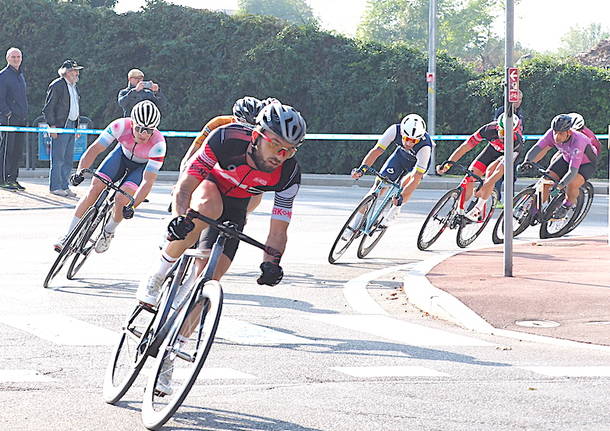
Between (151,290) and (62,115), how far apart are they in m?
15.7

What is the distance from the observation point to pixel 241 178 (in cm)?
712

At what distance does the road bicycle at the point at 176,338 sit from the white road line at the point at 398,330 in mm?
2767

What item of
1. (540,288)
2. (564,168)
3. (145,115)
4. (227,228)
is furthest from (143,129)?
(564,168)

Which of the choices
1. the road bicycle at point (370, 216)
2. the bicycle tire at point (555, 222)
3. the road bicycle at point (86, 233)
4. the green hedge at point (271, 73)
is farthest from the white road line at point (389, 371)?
the green hedge at point (271, 73)

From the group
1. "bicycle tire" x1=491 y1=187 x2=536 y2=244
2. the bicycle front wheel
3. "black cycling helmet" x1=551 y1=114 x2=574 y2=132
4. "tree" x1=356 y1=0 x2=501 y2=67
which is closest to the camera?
the bicycle front wheel

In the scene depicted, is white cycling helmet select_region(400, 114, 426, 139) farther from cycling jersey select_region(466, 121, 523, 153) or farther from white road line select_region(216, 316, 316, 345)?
white road line select_region(216, 316, 316, 345)

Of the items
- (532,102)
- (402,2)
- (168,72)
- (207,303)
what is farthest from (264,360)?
(402,2)

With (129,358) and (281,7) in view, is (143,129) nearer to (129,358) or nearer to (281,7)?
(129,358)

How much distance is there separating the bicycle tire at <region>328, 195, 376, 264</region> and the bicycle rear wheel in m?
2.08

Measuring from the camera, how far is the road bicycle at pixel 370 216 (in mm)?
13938

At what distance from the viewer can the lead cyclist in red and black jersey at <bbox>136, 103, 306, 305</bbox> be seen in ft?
21.5

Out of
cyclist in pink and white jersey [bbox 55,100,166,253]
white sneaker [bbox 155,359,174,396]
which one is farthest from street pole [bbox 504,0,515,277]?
white sneaker [bbox 155,359,174,396]

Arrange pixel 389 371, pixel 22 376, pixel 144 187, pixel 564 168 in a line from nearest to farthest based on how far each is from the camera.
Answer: pixel 22 376 < pixel 389 371 < pixel 144 187 < pixel 564 168

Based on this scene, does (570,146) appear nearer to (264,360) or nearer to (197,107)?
(264,360)
